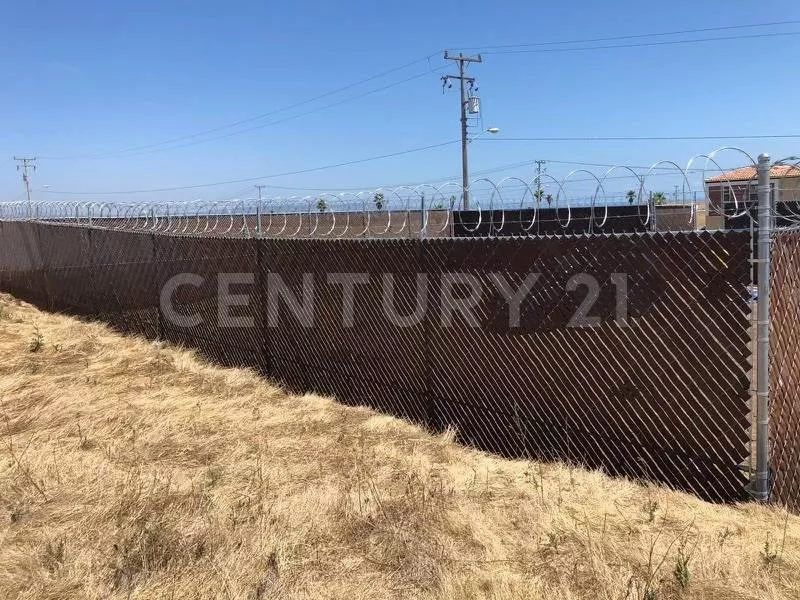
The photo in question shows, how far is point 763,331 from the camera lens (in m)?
3.58

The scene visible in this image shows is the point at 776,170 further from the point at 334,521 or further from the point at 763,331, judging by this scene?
the point at 334,521

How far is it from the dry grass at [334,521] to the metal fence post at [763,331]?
24 centimetres

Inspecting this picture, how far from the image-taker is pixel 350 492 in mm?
4145

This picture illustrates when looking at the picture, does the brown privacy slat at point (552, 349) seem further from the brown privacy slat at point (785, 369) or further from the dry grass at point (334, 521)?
the dry grass at point (334, 521)

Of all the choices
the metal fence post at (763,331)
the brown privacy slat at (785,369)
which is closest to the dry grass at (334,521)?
the metal fence post at (763,331)

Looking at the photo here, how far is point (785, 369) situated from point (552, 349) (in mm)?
1420

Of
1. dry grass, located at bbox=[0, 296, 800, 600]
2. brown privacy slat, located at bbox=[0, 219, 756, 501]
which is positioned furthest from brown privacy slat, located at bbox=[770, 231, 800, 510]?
dry grass, located at bbox=[0, 296, 800, 600]

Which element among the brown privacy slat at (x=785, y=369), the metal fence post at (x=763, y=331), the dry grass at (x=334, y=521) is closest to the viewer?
the dry grass at (x=334, y=521)

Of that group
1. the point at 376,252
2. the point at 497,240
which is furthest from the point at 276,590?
the point at 376,252

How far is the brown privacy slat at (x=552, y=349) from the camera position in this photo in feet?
12.3

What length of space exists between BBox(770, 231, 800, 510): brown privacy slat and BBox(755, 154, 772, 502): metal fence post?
91mm

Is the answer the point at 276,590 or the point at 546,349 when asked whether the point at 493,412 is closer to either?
the point at 546,349

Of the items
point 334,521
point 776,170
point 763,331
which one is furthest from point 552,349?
point 776,170

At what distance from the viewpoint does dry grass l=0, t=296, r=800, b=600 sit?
3.03 m
